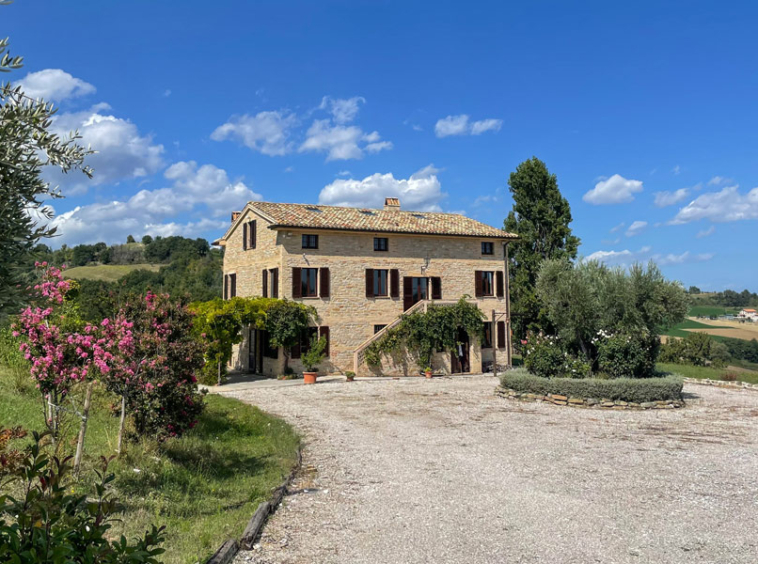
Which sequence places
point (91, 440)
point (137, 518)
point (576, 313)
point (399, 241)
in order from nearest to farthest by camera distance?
point (137, 518)
point (91, 440)
point (576, 313)
point (399, 241)

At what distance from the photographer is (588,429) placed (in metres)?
11.8

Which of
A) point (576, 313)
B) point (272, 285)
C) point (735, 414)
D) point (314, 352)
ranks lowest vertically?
point (735, 414)

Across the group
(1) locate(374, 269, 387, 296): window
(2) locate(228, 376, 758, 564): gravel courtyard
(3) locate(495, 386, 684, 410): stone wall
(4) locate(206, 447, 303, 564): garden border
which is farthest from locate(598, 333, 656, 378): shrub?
(4) locate(206, 447, 303, 564): garden border

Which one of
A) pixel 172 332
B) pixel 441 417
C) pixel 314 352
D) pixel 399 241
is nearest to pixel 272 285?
pixel 314 352

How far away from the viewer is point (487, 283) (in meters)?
28.1

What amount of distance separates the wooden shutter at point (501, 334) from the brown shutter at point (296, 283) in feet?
37.1

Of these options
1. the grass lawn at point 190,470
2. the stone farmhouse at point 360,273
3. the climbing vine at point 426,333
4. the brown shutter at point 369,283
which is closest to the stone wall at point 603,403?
the grass lawn at point 190,470

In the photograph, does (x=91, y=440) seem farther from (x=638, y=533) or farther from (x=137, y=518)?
(x=638, y=533)

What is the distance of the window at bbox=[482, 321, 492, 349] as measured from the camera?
27.6 meters

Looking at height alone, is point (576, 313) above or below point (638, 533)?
above

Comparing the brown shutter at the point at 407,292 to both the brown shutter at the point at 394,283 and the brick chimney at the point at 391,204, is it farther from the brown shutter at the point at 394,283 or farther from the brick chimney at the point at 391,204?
the brick chimney at the point at 391,204

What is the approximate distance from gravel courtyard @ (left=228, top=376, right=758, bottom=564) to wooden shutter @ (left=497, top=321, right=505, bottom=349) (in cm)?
1388

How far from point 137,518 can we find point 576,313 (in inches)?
568

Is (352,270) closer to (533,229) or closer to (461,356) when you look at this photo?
(461,356)
